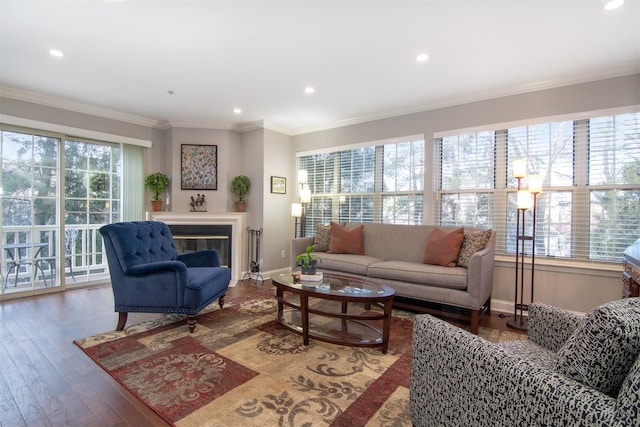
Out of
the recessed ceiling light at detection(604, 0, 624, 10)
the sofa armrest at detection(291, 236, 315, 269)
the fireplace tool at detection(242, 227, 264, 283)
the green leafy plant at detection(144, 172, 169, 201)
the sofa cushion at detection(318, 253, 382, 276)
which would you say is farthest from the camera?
the fireplace tool at detection(242, 227, 264, 283)

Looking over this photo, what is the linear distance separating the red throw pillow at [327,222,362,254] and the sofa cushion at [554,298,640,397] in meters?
3.24

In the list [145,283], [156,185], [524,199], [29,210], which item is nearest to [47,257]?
[29,210]

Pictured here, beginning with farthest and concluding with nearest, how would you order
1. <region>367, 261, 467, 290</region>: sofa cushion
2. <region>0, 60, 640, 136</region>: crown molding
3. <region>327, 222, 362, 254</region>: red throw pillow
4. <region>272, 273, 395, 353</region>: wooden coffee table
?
1. <region>327, 222, 362, 254</region>: red throw pillow
2. <region>0, 60, 640, 136</region>: crown molding
3. <region>367, 261, 467, 290</region>: sofa cushion
4. <region>272, 273, 395, 353</region>: wooden coffee table

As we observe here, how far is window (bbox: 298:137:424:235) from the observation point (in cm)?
441

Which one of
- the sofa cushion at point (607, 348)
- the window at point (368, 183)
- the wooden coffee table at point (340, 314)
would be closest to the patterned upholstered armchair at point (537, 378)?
the sofa cushion at point (607, 348)

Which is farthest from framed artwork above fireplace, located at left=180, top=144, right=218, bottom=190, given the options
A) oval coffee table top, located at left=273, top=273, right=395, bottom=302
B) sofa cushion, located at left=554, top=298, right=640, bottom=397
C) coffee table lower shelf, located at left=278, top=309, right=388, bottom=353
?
sofa cushion, located at left=554, top=298, right=640, bottom=397

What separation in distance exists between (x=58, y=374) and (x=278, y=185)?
3767 millimetres

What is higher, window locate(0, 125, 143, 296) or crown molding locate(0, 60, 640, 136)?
crown molding locate(0, 60, 640, 136)

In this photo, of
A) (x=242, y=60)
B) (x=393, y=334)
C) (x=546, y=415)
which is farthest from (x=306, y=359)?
(x=242, y=60)

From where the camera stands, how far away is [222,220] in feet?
16.1

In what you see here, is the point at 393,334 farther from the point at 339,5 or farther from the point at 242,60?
the point at 242,60

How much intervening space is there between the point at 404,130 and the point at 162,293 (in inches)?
143

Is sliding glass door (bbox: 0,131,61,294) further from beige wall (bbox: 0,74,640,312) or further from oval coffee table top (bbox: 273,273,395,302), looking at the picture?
oval coffee table top (bbox: 273,273,395,302)

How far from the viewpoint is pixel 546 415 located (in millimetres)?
949
